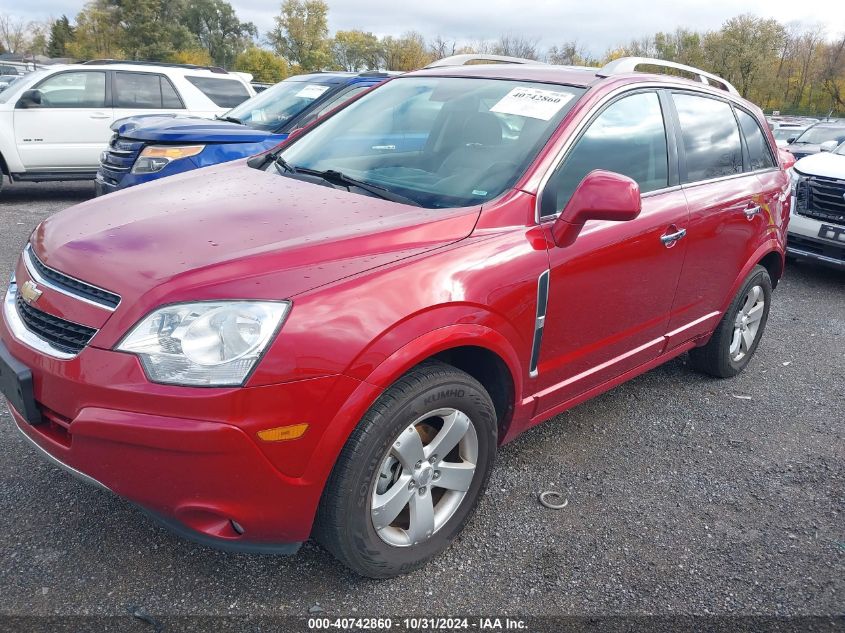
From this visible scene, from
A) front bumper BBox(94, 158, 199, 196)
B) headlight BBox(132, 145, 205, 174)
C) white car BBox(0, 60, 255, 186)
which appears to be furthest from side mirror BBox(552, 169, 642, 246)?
white car BBox(0, 60, 255, 186)

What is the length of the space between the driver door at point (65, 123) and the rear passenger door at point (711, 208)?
8025 millimetres

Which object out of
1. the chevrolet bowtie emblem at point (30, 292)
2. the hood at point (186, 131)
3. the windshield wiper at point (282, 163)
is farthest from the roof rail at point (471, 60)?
the hood at point (186, 131)

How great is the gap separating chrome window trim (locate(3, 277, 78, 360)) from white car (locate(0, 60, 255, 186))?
753 centimetres

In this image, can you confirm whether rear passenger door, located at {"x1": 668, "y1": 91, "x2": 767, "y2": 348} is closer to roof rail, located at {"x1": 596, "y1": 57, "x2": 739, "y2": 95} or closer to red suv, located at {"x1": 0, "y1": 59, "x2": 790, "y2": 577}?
red suv, located at {"x1": 0, "y1": 59, "x2": 790, "y2": 577}

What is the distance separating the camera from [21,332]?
2.28 m

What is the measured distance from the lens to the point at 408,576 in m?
2.51

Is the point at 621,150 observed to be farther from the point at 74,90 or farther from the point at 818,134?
the point at 818,134

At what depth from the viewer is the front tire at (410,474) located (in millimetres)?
2152

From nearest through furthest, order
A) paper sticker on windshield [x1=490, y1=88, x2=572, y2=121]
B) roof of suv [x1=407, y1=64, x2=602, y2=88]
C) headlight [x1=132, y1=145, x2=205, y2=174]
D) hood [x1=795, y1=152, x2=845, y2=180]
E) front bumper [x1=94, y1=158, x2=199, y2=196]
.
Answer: paper sticker on windshield [x1=490, y1=88, x2=572, y2=121], roof of suv [x1=407, y1=64, x2=602, y2=88], front bumper [x1=94, y1=158, x2=199, y2=196], headlight [x1=132, y1=145, x2=205, y2=174], hood [x1=795, y1=152, x2=845, y2=180]

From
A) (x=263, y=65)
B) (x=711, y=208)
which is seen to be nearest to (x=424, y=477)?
(x=711, y=208)

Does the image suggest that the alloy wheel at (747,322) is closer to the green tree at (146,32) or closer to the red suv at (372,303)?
the red suv at (372,303)

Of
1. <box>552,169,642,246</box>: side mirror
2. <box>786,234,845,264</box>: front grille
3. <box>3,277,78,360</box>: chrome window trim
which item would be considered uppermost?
<box>552,169,642,246</box>: side mirror

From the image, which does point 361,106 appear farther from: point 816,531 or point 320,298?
point 816,531

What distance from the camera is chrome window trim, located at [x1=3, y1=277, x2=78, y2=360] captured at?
2.11m
